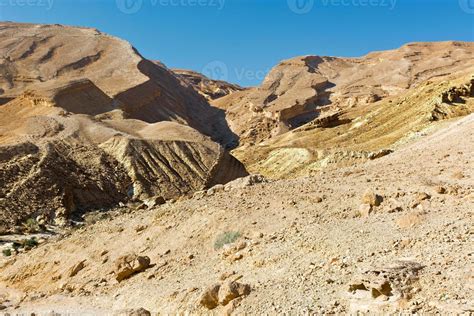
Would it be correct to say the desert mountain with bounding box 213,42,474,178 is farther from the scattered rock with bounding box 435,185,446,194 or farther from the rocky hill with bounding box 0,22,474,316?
the scattered rock with bounding box 435,185,446,194

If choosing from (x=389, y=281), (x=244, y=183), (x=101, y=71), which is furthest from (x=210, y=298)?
(x=101, y=71)

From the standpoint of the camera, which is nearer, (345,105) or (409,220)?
(409,220)

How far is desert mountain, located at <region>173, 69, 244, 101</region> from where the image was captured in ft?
323

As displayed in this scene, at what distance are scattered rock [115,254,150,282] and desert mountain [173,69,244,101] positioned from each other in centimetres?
8279

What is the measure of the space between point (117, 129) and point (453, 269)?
2977cm

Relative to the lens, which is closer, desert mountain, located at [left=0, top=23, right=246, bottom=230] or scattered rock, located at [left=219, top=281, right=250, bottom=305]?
scattered rock, located at [left=219, top=281, right=250, bottom=305]

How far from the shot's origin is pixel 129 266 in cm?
1026

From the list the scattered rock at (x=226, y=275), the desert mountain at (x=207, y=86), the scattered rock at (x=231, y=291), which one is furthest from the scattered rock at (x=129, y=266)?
the desert mountain at (x=207, y=86)

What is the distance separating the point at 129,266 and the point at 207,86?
315 ft

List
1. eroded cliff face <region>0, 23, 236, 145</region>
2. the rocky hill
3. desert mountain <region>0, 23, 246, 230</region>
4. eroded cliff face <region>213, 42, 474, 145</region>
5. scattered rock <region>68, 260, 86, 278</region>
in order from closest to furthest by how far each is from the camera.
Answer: the rocky hill
scattered rock <region>68, 260, 86, 278</region>
desert mountain <region>0, 23, 246, 230</region>
eroded cliff face <region>0, 23, 236, 145</region>
eroded cliff face <region>213, 42, 474, 145</region>

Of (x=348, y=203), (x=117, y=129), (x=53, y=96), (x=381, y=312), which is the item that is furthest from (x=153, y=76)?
(x=381, y=312)

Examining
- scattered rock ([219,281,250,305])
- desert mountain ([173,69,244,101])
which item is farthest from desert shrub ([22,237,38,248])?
desert mountain ([173,69,244,101])

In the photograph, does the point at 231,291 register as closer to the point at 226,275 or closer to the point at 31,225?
the point at 226,275

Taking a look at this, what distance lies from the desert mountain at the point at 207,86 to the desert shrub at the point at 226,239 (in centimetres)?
8309
